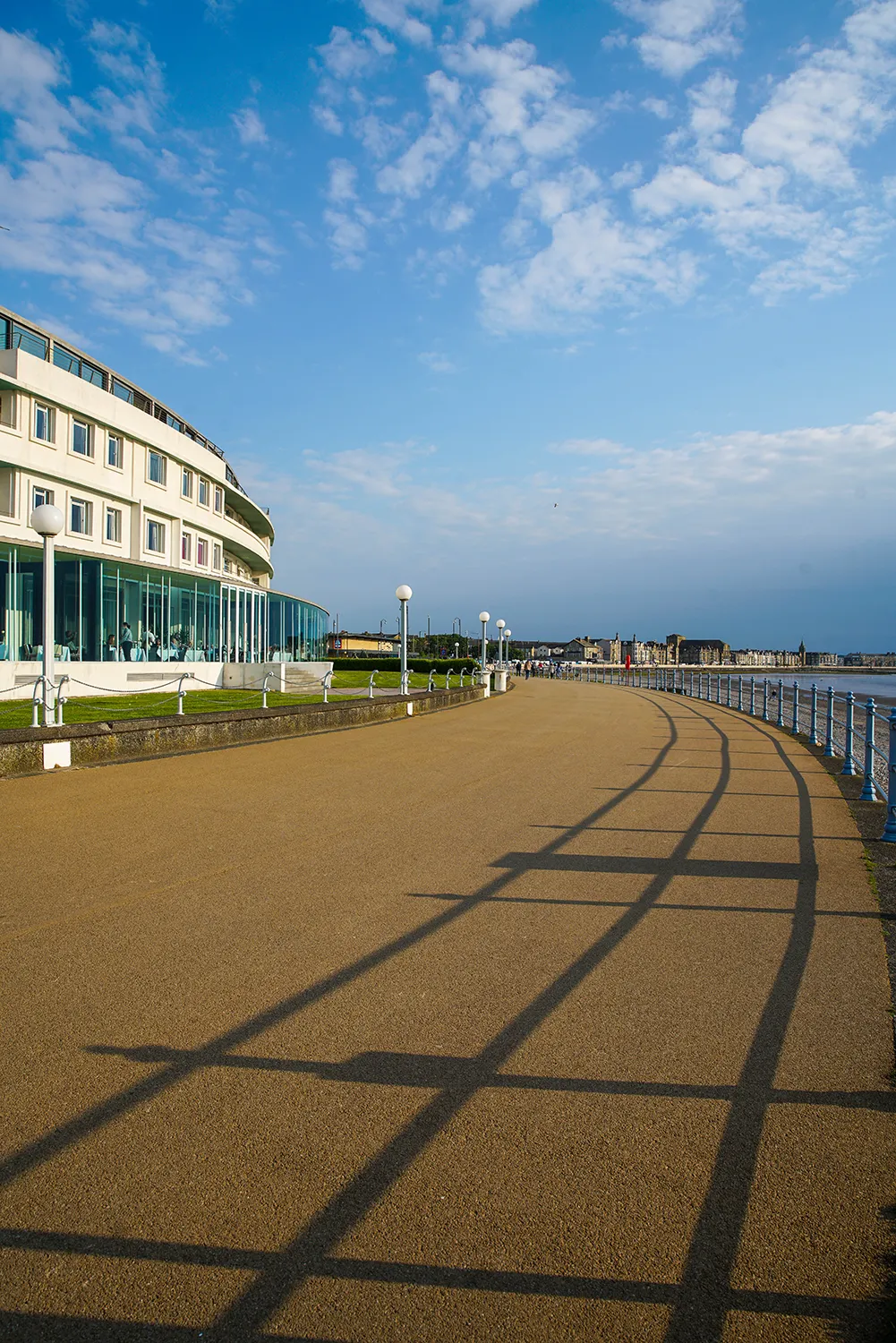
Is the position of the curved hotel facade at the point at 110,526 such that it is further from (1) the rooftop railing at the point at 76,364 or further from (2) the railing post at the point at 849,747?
(2) the railing post at the point at 849,747

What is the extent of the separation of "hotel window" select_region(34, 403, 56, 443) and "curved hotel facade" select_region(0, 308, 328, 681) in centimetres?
4

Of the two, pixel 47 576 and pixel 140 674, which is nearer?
pixel 47 576

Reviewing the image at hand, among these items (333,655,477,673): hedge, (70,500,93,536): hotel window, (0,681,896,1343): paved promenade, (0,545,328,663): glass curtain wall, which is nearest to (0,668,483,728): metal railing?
(0,545,328,663): glass curtain wall

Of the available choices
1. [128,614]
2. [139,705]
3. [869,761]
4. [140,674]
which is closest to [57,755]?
[869,761]

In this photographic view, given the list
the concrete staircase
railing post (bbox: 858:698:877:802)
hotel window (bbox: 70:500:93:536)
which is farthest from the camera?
the concrete staircase

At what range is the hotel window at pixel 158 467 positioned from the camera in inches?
1325

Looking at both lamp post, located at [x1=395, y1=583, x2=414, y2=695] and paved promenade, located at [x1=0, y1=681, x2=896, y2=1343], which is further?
lamp post, located at [x1=395, y1=583, x2=414, y2=695]

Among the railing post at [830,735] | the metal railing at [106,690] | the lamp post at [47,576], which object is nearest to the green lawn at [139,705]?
the metal railing at [106,690]

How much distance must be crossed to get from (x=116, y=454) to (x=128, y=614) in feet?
25.1

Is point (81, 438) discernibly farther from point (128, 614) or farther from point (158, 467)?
point (128, 614)

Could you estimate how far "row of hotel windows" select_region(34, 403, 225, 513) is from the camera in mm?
27203

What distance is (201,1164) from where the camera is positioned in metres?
2.81

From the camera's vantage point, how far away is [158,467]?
3419 centimetres

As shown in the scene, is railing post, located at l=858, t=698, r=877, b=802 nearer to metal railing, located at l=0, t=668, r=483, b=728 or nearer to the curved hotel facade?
metal railing, located at l=0, t=668, r=483, b=728
